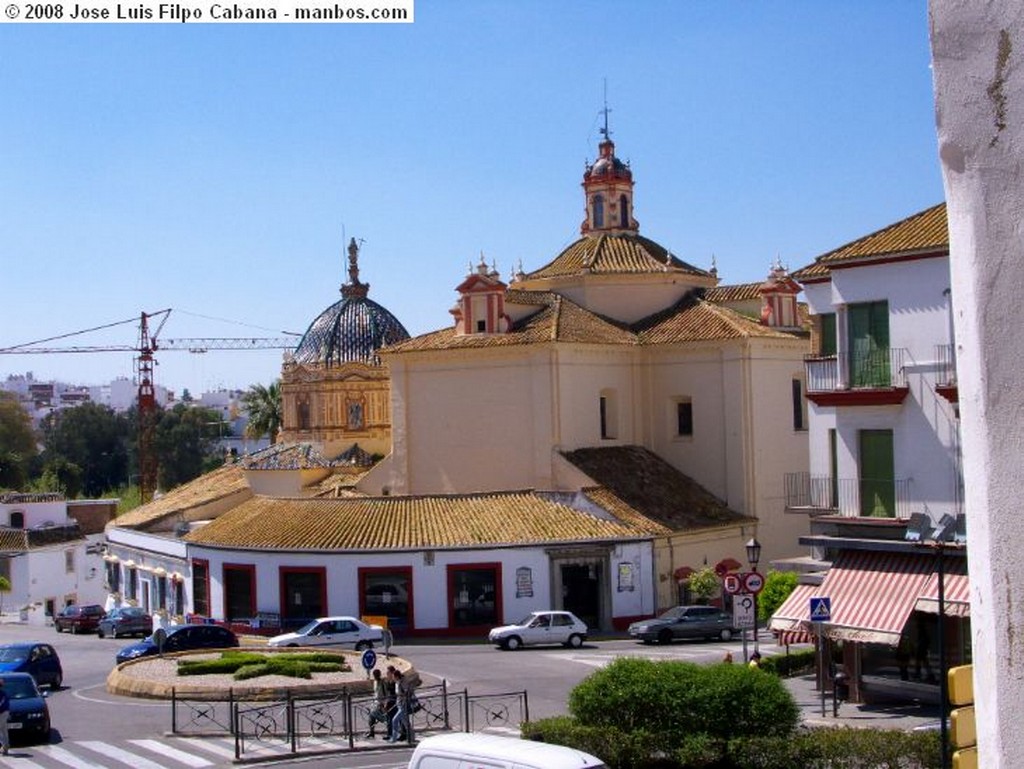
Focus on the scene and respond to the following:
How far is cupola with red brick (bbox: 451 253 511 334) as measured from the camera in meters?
51.0

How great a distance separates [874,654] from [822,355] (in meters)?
6.61

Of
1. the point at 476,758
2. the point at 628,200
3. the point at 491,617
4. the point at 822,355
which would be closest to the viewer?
the point at 476,758

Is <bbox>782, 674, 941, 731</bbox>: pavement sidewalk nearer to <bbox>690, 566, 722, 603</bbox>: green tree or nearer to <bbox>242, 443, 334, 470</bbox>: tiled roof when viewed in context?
<bbox>690, 566, 722, 603</bbox>: green tree

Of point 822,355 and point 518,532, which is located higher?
point 822,355

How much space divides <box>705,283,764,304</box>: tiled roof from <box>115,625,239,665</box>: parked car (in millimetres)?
25512

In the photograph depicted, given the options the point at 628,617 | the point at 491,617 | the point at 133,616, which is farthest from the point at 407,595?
the point at 133,616

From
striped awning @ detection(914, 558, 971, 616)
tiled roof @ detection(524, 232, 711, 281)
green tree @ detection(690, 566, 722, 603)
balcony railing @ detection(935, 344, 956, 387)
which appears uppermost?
tiled roof @ detection(524, 232, 711, 281)

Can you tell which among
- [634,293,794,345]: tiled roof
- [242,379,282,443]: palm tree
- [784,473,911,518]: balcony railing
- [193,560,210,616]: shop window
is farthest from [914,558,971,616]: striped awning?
[242,379,282,443]: palm tree

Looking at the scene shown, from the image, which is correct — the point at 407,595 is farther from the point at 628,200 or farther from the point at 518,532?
the point at 628,200

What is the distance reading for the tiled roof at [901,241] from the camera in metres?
27.8

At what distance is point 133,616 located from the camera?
50.0 meters

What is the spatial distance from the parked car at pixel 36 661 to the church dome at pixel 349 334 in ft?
96.7

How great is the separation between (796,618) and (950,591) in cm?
383

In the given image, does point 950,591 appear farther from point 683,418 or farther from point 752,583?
point 683,418
